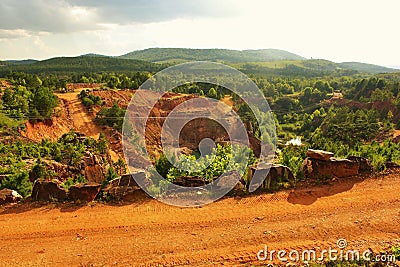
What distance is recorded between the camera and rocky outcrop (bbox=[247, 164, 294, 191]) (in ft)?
30.7

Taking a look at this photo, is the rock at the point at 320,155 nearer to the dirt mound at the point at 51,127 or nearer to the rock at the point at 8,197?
the rock at the point at 8,197

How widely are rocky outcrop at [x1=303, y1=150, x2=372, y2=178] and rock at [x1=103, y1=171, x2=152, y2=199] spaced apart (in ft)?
17.1

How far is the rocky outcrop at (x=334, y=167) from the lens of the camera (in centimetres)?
970

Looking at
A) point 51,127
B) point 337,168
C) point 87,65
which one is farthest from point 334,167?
point 87,65

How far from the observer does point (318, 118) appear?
63688mm

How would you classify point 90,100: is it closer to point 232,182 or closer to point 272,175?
point 232,182

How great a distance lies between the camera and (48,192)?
30.2 ft

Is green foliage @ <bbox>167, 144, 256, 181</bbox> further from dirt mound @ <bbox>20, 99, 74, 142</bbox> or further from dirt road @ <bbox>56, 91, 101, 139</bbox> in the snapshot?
dirt road @ <bbox>56, 91, 101, 139</bbox>

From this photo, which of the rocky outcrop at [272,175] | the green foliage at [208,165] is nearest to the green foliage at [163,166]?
the green foliage at [208,165]

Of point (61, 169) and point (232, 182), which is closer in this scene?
point (232, 182)

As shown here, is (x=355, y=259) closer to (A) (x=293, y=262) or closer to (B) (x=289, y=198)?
(A) (x=293, y=262)

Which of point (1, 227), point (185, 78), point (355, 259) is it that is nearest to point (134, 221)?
point (1, 227)

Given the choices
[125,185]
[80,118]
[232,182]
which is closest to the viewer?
[125,185]

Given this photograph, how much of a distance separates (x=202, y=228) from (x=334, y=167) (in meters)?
4.91
